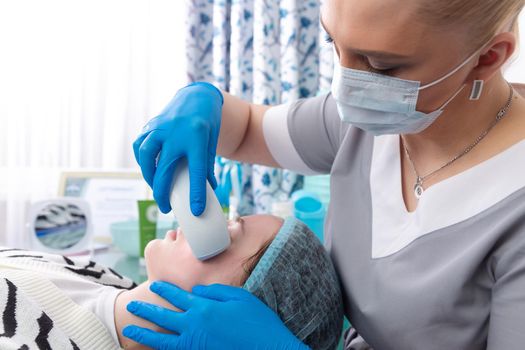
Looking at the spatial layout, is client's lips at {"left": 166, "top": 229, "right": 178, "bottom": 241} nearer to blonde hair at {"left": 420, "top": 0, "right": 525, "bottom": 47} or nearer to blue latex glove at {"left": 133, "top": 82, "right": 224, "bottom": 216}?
blue latex glove at {"left": 133, "top": 82, "right": 224, "bottom": 216}

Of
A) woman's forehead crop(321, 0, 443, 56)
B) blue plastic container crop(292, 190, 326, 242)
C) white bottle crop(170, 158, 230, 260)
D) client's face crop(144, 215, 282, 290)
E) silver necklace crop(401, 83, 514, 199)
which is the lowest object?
blue plastic container crop(292, 190, 326, 242)

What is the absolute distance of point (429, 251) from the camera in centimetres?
90

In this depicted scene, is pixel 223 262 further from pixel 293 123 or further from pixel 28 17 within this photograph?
pixel 28 17

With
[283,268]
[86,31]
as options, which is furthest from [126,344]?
[86,31]

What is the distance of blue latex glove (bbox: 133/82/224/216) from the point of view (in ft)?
3.18

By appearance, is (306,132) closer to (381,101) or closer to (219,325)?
(381,101)

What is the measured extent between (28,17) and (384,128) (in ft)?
6.06

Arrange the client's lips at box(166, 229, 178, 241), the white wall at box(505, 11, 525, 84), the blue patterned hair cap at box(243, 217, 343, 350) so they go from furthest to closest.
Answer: the white wall at box(505, 11, 525, 84), the client's lips at box(166, 229, 178, 241), the blue patterned hair cap at box(243, 217, 343, 350)

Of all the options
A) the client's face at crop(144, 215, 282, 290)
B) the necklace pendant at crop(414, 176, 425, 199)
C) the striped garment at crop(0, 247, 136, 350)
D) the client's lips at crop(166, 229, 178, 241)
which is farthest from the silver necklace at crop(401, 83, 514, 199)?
the striped garment at crop(0, 247, 136, 350)

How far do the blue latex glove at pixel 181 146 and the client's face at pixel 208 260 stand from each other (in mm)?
99

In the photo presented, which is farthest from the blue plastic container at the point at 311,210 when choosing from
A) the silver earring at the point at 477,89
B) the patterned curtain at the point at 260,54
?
the silver earring at the point at 477,89

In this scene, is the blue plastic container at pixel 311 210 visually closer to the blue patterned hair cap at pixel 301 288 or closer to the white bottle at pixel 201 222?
the blue patterned hair cap at pixel 301 288

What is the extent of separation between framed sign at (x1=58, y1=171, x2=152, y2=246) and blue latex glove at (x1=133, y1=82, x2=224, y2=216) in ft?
2.59

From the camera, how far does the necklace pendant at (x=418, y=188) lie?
3.24 ft
